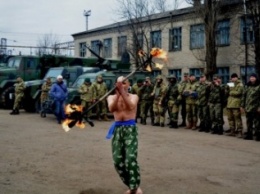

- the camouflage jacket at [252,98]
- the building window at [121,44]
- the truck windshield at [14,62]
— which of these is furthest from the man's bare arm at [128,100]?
the building window at [121,44]

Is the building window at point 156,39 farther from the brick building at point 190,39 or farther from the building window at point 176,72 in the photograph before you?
the building window at point 176,72

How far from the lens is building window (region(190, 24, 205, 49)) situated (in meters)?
31.6

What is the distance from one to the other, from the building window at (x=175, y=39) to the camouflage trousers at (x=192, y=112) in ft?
66.4

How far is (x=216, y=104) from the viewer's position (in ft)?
43.1

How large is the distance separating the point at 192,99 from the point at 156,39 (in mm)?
22909

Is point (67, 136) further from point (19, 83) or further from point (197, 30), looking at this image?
point (197, 30)

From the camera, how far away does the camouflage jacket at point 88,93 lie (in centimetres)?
1650

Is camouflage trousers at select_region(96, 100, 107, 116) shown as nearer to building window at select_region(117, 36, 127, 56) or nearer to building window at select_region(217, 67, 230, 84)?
building window at select_region(217, 67, 230, 84)

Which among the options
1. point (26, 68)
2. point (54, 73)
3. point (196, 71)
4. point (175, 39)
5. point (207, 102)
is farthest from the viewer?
point (175, 39)

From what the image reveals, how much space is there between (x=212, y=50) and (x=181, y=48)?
6135mm

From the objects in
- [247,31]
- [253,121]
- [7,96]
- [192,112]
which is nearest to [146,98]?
[192,112]

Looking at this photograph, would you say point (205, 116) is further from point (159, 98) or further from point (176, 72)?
point (176, 72)

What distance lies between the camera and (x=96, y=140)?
1173 centimetres

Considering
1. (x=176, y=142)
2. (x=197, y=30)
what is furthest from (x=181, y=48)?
(x=176, y=142)
